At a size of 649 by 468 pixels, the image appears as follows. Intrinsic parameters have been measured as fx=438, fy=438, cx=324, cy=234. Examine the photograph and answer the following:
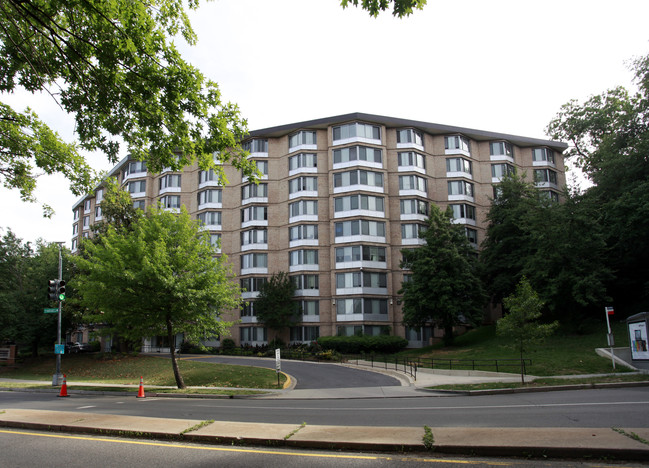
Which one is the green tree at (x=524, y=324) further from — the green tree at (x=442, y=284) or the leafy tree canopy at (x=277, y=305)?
the leafy tree canopy at (x=277, y=305)

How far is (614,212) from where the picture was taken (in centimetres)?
3262

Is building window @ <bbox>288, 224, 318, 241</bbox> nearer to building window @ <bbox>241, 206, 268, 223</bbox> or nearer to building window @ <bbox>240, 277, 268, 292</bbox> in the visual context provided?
building window @ <bbox>241, 206, 268, 223</bbox>

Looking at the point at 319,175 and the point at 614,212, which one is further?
the point at 319,175

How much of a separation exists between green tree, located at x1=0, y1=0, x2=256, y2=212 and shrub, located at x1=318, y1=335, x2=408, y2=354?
32.4m

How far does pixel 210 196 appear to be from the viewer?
2039 inches

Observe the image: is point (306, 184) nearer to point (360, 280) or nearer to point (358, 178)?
point (358, 178)

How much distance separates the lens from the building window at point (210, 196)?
170 ft

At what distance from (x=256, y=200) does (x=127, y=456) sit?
43.3 m

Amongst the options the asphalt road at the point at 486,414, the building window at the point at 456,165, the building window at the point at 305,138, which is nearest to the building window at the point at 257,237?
the building window at the point at 305,138

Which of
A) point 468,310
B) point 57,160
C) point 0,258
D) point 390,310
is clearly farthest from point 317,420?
point 0,258

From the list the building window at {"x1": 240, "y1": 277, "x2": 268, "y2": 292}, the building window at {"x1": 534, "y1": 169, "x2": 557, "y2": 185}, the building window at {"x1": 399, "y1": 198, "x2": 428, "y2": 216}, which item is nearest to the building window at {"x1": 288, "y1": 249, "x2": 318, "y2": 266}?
the building window at {"x1": 240, "y1": 277, "x2": 268, "y2": 292}

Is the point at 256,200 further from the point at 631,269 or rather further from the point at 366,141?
the point at 631,269

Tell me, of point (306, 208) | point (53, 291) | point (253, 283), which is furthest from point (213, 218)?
point (53, 291)

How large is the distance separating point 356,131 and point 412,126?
6.65 metres
